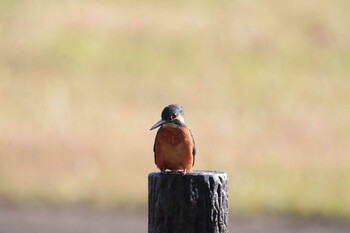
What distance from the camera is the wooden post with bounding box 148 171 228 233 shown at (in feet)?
15.0

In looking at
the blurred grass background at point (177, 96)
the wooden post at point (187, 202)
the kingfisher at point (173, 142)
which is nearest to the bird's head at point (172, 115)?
the kingfisher at point (173, 142)

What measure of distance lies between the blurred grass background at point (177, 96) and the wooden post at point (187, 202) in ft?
33.7

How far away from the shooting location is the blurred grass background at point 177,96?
15484mm

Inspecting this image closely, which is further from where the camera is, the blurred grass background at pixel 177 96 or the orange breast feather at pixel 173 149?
the blurred grass background at pixel 177 96

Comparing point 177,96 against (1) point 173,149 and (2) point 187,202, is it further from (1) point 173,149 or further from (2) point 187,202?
(2) point 187,202

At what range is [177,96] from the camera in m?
21.0

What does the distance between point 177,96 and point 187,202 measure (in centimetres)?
1646

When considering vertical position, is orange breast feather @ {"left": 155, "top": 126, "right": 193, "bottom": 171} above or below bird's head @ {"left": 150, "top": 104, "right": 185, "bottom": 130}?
below

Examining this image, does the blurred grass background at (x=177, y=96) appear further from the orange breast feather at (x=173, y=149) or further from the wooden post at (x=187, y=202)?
the wooden post at (x=187, y=202)

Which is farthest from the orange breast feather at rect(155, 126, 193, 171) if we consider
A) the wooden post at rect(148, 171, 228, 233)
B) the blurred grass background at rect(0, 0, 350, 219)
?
the blurred grass background at rect(0, 0, 350, 219)

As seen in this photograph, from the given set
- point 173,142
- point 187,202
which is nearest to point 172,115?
point 173,142

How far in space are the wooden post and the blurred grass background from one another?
10.3m

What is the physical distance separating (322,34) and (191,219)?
20.7m

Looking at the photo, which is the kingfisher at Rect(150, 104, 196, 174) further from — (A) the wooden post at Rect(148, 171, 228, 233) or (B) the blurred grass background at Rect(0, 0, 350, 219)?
(B) the blurred grass background at Rect(0, 0, 350, 219)
